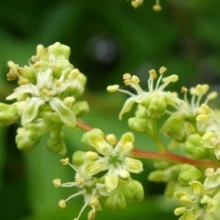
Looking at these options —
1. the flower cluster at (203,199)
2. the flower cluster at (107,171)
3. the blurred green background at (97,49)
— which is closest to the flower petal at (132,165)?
the flower cluster at (107,171)

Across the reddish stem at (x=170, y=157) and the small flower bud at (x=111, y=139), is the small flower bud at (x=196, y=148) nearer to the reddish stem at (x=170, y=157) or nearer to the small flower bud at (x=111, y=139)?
the reddish stem at (x=170, y=157)

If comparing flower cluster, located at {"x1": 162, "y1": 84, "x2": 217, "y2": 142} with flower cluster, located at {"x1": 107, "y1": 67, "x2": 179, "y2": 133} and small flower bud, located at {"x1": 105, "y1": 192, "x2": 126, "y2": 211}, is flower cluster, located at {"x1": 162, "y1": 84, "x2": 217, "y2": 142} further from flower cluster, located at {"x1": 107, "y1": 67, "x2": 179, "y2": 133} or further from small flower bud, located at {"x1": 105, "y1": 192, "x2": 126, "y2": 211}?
small flower bud, located at {"x1": 105, "y1": 192, "x2": 126, "y2": 211}

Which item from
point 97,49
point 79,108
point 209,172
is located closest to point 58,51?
point 79,108

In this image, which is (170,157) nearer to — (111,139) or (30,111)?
(111,139)

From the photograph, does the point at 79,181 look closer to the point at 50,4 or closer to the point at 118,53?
the point at 50,4

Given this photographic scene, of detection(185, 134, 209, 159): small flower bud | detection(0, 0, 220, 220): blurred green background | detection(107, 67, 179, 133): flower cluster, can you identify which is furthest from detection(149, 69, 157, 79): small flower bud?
detection(0, 0, 220, 220): blurred green background

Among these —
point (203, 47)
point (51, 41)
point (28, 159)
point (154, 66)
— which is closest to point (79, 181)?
point (28, 159)
